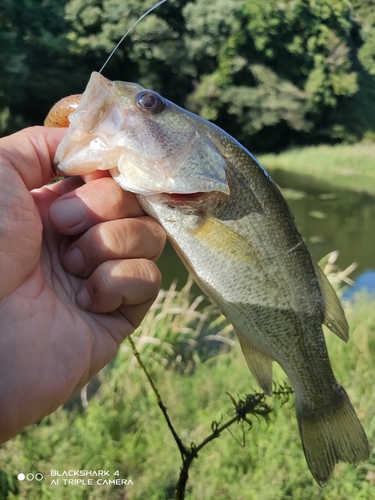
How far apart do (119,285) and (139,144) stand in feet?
1.53

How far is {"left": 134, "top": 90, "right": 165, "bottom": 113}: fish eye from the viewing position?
1479mm

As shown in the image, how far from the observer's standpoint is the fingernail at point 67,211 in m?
1.44

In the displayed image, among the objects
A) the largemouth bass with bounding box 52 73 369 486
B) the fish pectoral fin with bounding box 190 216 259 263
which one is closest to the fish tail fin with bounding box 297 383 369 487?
the largemouth bass with bounding box 52 73 369 486

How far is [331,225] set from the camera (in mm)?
11992

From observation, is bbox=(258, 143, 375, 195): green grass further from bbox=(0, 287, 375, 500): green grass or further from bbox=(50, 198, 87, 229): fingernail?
bbox=(50, 198, 87, 229): fingernail

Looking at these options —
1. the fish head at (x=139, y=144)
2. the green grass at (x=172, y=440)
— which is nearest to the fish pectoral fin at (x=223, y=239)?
the fish head at (x=139, y=144)

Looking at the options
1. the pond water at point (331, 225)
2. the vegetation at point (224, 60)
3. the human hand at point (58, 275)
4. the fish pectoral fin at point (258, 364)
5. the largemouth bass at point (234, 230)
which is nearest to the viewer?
the human hand at point (58, 275)

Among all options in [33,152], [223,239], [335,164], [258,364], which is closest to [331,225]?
[335,164]

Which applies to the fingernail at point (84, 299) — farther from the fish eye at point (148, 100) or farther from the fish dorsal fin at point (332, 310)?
the fish dorsal fin at point (332, 310)

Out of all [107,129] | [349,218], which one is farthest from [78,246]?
[349,218]

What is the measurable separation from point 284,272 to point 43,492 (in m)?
2.17

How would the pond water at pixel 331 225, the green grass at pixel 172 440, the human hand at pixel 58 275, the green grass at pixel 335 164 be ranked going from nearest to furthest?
the human hand at pixel 58 275
the green grass at pixel 172 440
the pond water at pixel 331 225
the green grass at pixel 335 164

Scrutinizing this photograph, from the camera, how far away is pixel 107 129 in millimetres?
1415

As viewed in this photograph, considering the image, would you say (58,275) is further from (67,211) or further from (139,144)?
(139,144)
